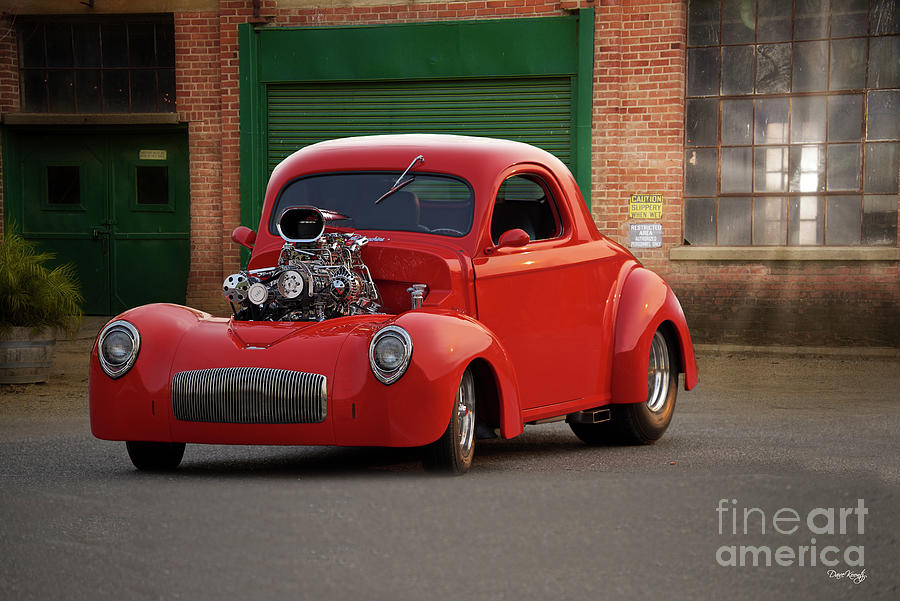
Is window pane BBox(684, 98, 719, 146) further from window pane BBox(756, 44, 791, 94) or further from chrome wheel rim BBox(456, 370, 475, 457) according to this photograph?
chrome wheel rim BBox(456, 370, 475, 457)

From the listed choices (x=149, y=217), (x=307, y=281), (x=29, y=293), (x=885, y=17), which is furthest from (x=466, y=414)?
(x=149, y=217)

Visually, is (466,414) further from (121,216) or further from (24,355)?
(121,216)

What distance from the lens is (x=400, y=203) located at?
666cm

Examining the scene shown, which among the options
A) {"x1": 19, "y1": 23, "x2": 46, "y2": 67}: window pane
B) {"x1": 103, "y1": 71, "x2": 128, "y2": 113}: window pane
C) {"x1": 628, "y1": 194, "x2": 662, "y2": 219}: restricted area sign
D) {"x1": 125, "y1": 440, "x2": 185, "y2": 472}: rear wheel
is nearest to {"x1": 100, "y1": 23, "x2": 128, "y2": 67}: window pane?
{"x1": 103, "y1": 71, "x2": 128, "y2": 113}: window pane

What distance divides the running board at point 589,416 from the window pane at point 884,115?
8.99 meters

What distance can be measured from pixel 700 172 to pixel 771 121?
1.05m

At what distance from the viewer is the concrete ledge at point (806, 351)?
46.3ft

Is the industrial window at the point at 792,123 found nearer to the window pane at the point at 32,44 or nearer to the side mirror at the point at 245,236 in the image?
the window pane at the point at 32,44

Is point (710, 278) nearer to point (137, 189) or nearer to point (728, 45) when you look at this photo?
point (728, 45)

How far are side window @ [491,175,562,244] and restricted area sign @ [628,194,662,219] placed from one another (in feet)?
27.3

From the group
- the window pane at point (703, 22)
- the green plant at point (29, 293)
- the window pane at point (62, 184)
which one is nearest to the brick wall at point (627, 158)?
the window pane at point (703, 22)

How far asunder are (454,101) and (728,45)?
354cm

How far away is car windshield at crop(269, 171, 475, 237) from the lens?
6.58 meters

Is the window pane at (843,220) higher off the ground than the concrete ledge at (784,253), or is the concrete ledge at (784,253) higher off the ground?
the window pane at (843,220)
